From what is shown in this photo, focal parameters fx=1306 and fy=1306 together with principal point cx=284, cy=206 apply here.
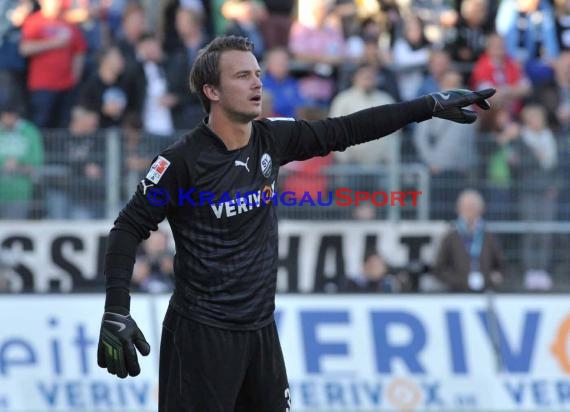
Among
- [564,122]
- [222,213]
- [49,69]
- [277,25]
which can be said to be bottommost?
[222,213]

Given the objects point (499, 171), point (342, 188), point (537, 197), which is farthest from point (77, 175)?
point (537, 197)

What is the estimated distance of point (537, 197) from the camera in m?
13.5

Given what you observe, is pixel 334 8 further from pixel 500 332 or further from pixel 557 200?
pixel 500 332

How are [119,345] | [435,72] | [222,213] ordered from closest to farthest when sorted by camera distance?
1. [119,345]
2. [222,213]
3. [435,72]

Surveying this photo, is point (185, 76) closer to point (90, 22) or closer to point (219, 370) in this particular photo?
point (90, 22)

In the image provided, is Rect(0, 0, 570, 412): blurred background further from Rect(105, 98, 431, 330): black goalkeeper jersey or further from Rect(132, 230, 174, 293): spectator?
Rect(105, 98, 431, 330): black goalkeeper jersey

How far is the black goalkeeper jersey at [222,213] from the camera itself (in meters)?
6.33

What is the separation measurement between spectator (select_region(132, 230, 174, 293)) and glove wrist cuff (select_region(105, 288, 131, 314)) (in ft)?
21.8

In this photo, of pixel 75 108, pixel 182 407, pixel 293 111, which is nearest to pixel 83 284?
pixel 75 108

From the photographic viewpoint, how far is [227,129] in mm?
6504

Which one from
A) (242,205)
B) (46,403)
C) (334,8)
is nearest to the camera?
(242,205)

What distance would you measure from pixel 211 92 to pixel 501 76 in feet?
28.8

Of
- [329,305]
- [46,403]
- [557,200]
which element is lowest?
[46,403]

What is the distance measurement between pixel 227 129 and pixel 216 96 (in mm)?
174
